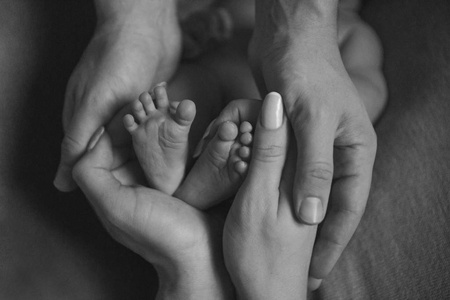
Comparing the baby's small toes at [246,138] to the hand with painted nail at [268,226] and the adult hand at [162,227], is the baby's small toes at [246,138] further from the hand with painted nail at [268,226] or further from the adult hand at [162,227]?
the adult hand at [162,227]

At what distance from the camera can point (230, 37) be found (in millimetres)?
1162

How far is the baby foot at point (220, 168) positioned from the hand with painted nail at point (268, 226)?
20mm

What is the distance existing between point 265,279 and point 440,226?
313 mm

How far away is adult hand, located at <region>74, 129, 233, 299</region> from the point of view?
0.85m

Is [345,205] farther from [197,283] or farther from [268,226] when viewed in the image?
[197,283]

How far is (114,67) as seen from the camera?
101 centimetres

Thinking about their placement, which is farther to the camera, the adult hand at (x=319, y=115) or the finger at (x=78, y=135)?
the finger at (x=78, y=135)

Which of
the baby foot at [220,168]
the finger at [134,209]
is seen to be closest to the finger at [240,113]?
the baby foot at [220,168]

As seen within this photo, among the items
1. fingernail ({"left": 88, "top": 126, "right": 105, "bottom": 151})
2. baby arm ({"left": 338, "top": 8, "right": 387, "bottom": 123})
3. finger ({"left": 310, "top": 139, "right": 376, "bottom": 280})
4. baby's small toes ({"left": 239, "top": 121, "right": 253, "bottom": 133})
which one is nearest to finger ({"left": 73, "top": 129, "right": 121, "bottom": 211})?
fingernail ({"left": 88, "top": 126, "right": 105, "bottom": 151})

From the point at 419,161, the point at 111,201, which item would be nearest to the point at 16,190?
the point at 111,201

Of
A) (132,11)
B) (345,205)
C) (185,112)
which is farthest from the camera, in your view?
(132,11)

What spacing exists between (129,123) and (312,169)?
0.27 meters

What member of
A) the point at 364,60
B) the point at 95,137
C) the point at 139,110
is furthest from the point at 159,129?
the point at 364,60

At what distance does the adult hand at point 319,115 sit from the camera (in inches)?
32.9
